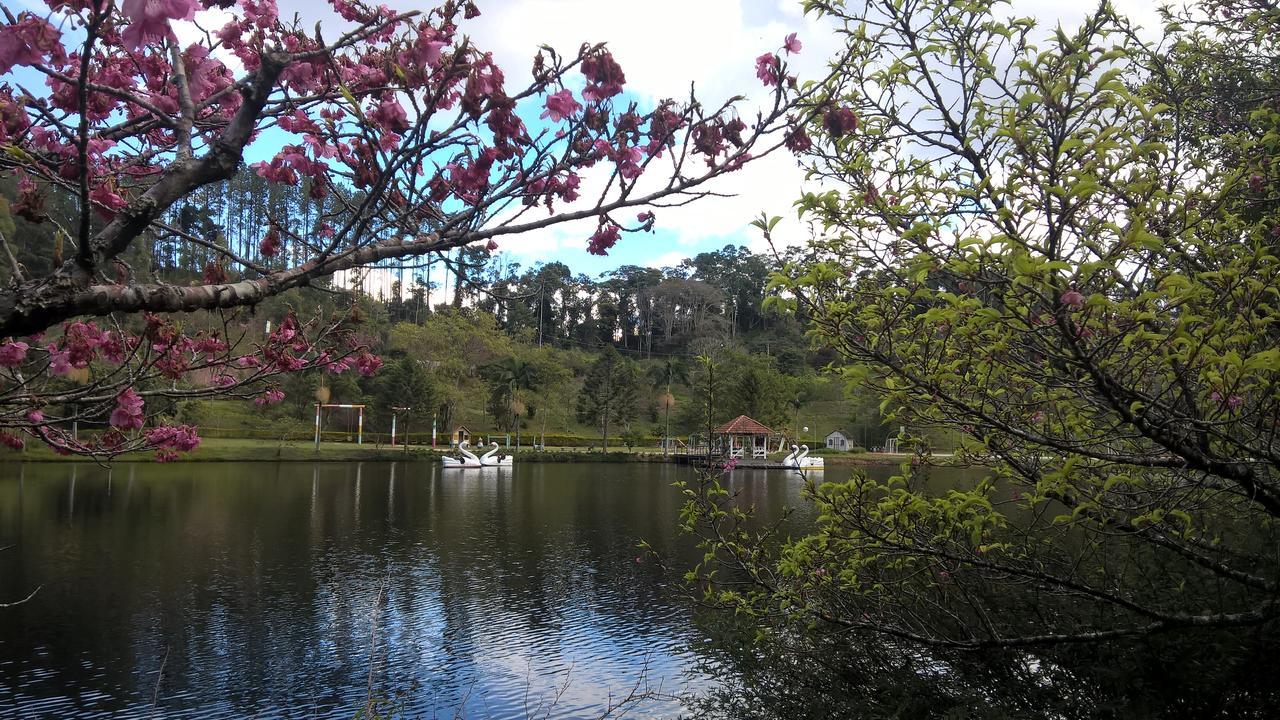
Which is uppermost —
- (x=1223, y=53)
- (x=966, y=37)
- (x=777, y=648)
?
(x=1223, y=53)

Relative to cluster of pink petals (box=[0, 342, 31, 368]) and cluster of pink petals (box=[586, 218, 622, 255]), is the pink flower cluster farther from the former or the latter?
cluster of pink petals (box=[586, 218, 622, 255])

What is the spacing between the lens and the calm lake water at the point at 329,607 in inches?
326

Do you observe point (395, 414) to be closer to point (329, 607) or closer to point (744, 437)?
point (744, 437)

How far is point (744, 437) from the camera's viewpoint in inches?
2089

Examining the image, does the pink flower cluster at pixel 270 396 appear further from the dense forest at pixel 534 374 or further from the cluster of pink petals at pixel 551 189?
the dense forest at pixel 534 374

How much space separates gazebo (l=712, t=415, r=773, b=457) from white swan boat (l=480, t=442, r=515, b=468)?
1212cm

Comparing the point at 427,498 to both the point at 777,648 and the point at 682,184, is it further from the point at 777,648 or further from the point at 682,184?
the point at 682,184

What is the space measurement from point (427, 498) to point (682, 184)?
24.7 metres

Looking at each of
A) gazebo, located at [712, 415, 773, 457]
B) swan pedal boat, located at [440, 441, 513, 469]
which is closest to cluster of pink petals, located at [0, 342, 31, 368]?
gazebo, located at [712, 415, 773, 457]

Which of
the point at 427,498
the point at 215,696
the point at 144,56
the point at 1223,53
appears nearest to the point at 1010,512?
the point at 1223,53

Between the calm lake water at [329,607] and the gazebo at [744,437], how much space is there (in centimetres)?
1987

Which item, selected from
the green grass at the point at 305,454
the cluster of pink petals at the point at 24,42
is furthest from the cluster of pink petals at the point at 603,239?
the green grass at the point at 305,454

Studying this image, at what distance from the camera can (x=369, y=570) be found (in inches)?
549

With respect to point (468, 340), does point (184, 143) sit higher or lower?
lower
